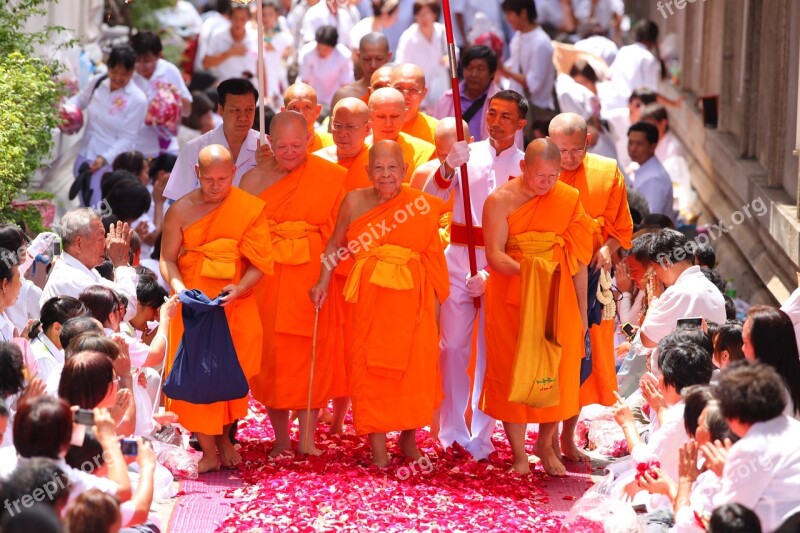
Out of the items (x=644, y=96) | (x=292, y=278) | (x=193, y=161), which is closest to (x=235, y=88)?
(x=193, y=161)

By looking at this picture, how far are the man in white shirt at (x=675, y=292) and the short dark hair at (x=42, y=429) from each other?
3754 mm

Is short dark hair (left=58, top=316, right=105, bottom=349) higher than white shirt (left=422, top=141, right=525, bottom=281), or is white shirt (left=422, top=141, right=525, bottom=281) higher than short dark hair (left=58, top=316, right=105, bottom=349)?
white shirt (left=422, top=141, right=525, bottom=281)

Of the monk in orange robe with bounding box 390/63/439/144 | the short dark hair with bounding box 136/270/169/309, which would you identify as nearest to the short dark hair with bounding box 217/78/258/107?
the monk in orange robe with bounding box 390/63/439/144

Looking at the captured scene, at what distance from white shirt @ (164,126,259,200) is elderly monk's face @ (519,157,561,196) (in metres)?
2.09

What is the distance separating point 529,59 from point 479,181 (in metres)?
6.75

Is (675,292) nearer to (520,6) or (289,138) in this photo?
(289,138)

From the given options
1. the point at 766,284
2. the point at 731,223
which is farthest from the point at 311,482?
the point at 731,223

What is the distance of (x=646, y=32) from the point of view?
1602 centimetres

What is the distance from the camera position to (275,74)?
1653 cm

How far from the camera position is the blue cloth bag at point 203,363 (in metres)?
8.12

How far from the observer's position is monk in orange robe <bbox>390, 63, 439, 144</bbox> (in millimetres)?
10062

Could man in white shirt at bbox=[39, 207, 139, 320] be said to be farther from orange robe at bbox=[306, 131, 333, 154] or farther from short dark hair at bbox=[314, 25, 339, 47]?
short dark hair at bbox=[314, 25, 339, 47]

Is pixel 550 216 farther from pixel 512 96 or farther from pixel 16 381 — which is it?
pixel 16 381

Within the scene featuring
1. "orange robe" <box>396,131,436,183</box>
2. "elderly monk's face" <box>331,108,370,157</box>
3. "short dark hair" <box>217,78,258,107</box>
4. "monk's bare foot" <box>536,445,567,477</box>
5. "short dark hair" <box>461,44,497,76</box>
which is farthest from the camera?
"short dark hair" <box>461,44,497,76</box>
